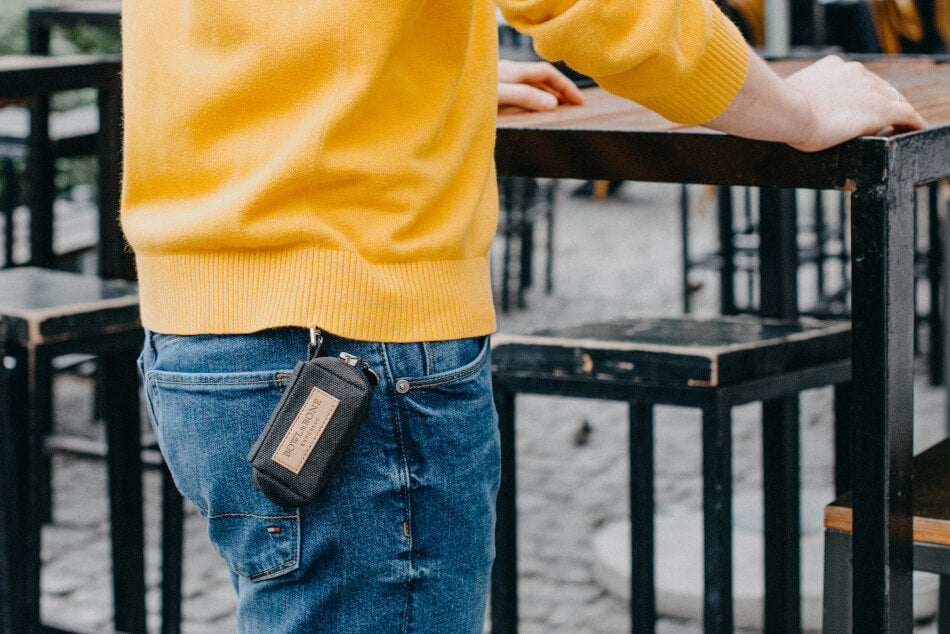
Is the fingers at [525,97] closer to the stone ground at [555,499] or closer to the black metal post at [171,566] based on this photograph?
the black metal post at [171,566]

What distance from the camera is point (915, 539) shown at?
1496 mm

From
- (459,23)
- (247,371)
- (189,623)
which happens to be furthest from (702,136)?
(189,623)

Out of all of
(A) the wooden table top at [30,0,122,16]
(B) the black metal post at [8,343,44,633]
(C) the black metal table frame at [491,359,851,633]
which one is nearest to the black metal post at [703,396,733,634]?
(C) the black metal table frame at [491,359,851,633]

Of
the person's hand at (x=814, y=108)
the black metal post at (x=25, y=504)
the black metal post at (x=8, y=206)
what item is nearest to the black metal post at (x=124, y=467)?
the black metal post at (x=25, y=504)

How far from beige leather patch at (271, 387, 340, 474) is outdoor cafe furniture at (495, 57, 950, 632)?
21.9 inches

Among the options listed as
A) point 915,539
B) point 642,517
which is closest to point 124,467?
point 642,517

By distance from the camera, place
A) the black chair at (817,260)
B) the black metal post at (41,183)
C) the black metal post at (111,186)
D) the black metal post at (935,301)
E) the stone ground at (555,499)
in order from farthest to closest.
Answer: the black metal post at (935,301)
the black chair at (817,260)
the black metal post at (41,183)
the black metal post at (111,186)
the stone ground at (555,499)

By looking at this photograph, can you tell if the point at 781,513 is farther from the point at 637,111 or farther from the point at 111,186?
the point at 111,186

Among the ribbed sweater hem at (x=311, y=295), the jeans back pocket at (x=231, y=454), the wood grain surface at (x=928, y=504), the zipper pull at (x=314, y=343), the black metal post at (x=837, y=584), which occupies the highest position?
the ribbed sweater hem at (x=311, y=295)

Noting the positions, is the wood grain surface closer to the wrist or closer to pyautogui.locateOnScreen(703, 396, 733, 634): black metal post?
pyautogui.locateOnScreen(703, 396, 733, 634): black metal post

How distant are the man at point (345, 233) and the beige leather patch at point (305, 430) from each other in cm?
5

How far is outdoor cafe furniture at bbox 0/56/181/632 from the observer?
2203 millimetres

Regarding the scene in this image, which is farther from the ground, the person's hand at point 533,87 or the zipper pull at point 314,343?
the person's hand at point 533,87

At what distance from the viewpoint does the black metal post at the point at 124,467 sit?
2375 mm
